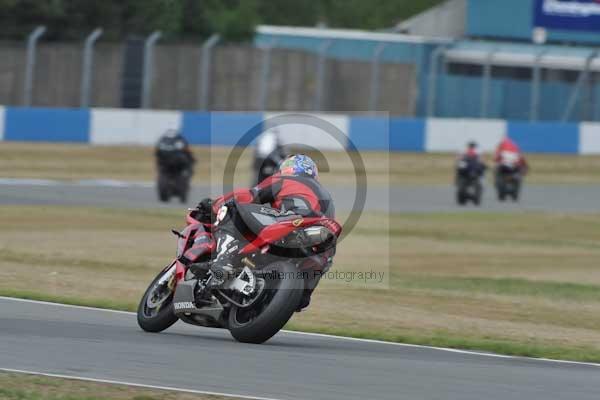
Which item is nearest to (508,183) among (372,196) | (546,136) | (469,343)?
(372,196)

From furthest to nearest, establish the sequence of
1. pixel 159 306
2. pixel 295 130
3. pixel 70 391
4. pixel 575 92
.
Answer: pixel 575 92 < pixel 295 130 < pixel 159 306 < pixel 70 391

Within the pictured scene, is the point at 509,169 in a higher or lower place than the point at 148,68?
lower

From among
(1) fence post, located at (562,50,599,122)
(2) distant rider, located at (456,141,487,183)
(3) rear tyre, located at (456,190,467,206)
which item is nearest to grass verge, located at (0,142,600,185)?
(1) fence post, located at (562,50,599,122)

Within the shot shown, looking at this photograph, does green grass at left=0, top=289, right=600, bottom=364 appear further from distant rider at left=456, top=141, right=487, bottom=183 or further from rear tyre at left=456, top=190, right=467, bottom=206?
rear tyre at left=456, top=190, right=467, bottom=206

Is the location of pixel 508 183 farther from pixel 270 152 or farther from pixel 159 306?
pixel 159 306

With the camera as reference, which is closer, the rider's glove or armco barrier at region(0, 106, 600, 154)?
the rider's glove

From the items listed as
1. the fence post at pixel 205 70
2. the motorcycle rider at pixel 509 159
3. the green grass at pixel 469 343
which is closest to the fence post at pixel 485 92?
the motorcycle rider at pixel 509 159

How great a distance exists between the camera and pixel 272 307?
26.5 ft

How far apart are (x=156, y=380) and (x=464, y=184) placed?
19.3 meters

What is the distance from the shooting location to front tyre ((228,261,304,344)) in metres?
8.05

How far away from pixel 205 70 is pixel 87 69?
2.87 meters

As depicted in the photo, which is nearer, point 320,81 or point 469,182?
point 469,182

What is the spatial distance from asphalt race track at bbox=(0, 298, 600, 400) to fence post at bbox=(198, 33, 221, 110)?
2066 cm

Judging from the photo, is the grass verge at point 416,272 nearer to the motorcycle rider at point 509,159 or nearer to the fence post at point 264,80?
the motorcycle rider at point 509,159
